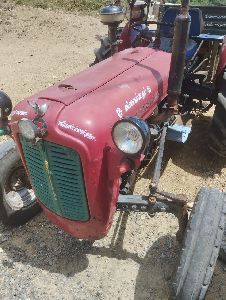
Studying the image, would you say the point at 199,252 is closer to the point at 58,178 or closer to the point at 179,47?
the point at 58,178

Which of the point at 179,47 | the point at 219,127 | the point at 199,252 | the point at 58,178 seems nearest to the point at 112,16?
the point at 179,47

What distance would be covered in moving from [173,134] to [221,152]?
709 mm

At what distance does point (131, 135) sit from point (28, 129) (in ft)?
2.08

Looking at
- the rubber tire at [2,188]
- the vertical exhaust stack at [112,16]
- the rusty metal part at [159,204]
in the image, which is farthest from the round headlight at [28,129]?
the vertical exhaust stack at [112,16]

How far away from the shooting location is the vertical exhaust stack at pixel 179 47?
2768mm

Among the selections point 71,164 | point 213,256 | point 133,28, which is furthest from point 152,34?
point 213,256

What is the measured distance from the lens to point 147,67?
11.1ft

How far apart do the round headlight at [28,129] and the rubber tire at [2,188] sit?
90 cm

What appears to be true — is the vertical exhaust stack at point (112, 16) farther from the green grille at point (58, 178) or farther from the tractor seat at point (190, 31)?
the green grille at point (58, 178)

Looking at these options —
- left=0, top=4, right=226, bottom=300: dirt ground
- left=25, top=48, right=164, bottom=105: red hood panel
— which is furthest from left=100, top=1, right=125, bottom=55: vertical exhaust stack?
left=0, top=4, right=226, bottom=300: dirt ground

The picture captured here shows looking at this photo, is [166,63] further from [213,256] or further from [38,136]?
[213,256]

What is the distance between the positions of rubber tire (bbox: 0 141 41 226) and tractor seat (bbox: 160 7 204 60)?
1771 mm

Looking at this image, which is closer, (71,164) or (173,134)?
(71,164)

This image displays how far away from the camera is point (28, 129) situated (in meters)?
2.44
